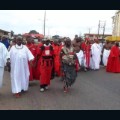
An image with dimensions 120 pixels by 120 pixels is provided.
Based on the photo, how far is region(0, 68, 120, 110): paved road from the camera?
962 centimetres

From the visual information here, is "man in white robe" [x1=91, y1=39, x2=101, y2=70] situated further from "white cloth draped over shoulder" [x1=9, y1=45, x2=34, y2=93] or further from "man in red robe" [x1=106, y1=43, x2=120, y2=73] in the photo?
"white cloth draped over shoulder" [x1=9, y1=45, x2=34, y2=93]

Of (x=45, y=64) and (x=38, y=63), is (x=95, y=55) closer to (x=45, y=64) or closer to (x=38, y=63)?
(x=38, y=63)

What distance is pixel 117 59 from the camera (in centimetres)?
2039

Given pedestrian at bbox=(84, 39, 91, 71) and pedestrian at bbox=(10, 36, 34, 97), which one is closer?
pedestrian at bbox=(10, 36, 34, 97)

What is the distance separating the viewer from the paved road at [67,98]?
9.62 m

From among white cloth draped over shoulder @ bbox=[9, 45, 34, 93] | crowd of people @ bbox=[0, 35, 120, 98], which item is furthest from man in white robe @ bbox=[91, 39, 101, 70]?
white cloth draped over shoulder @ bbox=[9, 45, 34, 93]

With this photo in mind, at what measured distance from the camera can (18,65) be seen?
37.6ft

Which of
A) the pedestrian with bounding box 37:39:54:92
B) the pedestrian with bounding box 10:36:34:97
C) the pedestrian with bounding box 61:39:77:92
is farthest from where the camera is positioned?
the pedestrian with bounding box 37:39:54:92

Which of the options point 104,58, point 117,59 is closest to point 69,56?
point 117,59

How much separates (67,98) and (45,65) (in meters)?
1.86

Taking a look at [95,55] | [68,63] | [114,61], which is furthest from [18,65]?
[95,55]

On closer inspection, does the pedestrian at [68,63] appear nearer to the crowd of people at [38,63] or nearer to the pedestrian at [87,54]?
the crowd of people at [38,63]

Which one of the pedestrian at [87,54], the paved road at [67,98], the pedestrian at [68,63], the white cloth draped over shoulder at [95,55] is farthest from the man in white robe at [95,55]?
the pedestrian at [68,63]

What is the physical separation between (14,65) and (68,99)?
2.05 metres
